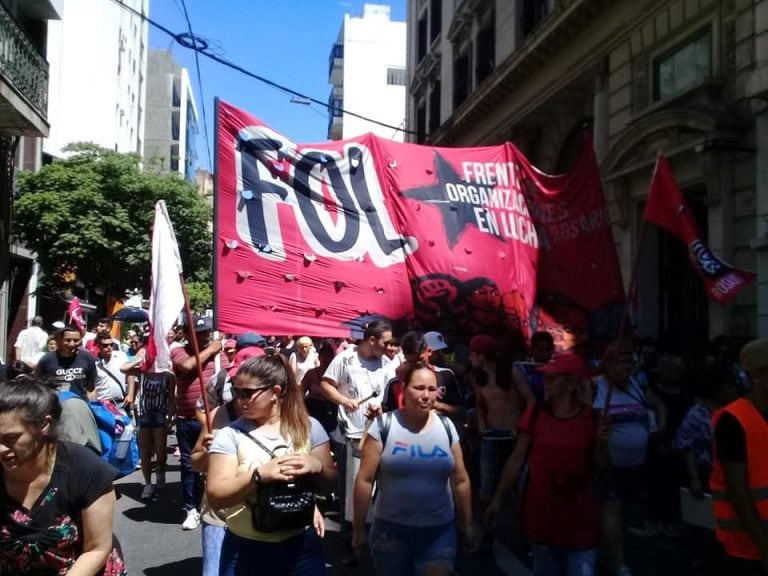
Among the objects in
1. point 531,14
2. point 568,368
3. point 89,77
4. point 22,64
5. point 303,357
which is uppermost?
point 89,77

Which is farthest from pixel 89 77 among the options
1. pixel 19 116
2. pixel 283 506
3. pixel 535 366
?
pixel 283 506

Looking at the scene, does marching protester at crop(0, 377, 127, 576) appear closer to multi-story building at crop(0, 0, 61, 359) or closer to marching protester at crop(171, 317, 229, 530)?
marching protester at crop(171, 317, 229, 530)

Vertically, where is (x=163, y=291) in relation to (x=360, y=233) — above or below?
below

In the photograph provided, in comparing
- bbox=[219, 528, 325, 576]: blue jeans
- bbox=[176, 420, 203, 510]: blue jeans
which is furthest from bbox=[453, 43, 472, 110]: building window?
bbox=[219, 528, 325, 576]: blue jeans

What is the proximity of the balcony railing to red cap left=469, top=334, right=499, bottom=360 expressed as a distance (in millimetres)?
13321

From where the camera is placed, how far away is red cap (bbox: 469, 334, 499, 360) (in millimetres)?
5621

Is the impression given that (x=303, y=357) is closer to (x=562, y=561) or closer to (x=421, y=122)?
(x=562, y=561)

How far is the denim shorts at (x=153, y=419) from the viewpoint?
332 inches

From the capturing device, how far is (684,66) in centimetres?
1212

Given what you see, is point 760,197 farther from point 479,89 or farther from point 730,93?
point 479,89

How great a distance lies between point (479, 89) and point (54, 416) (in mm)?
19223

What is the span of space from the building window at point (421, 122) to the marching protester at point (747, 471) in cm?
2637

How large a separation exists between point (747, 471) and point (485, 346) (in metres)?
2.83

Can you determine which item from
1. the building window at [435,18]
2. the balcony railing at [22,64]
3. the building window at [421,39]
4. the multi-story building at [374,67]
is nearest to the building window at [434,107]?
the building window at [435,18]
